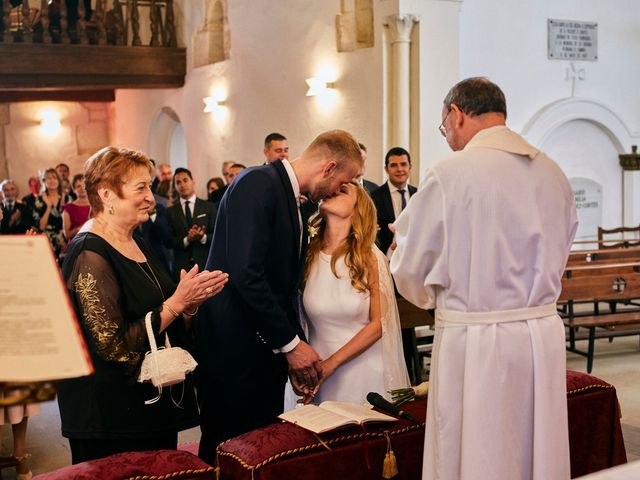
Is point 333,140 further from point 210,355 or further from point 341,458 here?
point 341,458

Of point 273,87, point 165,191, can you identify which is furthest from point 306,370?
point 273,87

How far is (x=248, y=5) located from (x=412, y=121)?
425 centimetres

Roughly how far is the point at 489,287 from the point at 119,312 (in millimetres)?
1294

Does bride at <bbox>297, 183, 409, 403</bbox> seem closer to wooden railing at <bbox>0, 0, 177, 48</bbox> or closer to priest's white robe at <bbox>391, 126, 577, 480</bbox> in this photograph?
priest's white robe at <bbox>391, 126, 577, 480</bbox>

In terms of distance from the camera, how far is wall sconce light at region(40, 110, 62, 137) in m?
17.3

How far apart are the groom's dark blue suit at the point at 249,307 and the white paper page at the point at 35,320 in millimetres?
2016

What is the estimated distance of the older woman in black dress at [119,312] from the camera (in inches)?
118

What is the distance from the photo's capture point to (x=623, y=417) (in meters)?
5.95

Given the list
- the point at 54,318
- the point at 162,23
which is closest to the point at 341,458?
the point at 54,318

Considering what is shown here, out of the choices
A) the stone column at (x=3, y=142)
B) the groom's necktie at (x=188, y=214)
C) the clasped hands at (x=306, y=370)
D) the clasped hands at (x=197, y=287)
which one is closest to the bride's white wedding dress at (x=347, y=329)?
the clasped hands at (x=306, y=370)

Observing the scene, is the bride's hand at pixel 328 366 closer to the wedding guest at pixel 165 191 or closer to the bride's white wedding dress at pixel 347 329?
the bride's white wedding dress at pixel 347 329

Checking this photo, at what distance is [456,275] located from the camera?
2.84 meters

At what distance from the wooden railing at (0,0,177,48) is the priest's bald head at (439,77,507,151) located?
35.6ft

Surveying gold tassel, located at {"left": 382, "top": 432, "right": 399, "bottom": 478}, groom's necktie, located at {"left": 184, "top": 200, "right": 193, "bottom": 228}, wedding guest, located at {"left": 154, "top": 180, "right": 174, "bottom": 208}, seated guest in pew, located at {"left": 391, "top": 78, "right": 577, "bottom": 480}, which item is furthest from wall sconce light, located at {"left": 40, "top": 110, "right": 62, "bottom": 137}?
gold tassel, located at {"left": 382, "top": 432, "right": 399, "bottom": 478}
